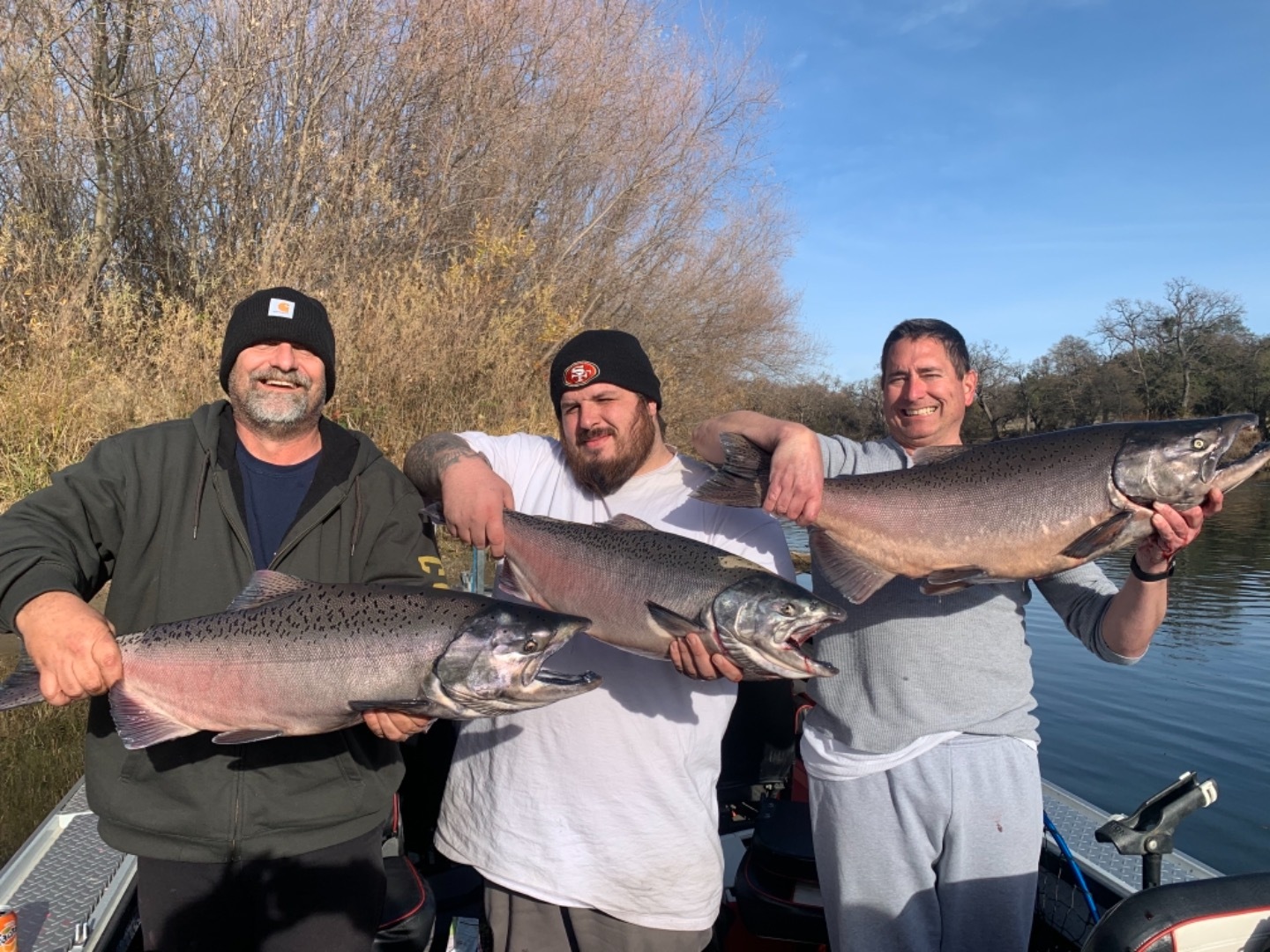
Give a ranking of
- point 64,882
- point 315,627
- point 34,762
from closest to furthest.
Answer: point 315,627 → point 64,882 → point 34,762

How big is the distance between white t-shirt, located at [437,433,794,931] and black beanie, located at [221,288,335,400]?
1247 millimetres

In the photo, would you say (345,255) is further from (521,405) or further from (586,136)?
(586,136)

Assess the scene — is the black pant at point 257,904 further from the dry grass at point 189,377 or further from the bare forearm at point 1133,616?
the dry grass at point 189,377

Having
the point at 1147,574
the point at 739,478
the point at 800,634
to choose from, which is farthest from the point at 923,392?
the point at 800,634

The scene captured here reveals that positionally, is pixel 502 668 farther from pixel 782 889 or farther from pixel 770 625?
pixel 782 889

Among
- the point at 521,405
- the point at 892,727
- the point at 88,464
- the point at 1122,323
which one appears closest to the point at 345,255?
the point at 521,405

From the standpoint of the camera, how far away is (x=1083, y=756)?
33.8 feet

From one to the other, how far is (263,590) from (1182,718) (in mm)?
11904

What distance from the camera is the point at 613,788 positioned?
9.28 feet

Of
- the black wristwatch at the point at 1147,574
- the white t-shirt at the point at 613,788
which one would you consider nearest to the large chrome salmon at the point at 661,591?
the white t-shirt at the point at 613,788

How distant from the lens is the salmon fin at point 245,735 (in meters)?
2.58

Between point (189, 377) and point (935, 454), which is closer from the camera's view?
point (935, 454)

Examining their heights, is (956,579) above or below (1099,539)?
below

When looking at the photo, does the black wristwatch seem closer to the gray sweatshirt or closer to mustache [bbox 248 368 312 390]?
the gray sweatshirt
